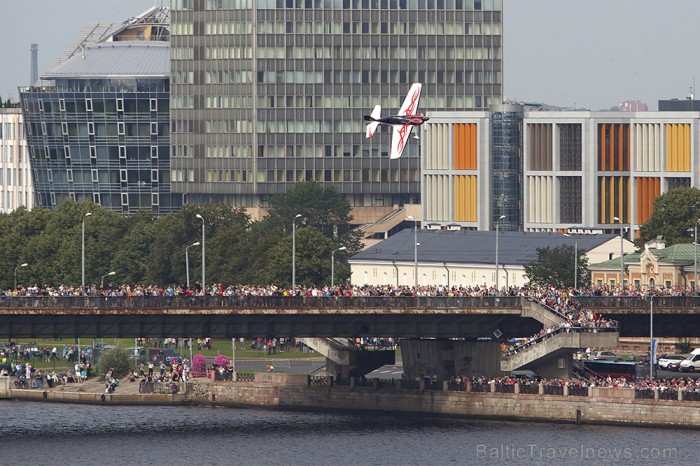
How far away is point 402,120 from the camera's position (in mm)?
172750

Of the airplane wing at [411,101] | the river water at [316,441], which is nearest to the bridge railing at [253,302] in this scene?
the river water at [316,441]

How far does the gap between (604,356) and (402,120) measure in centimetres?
3522

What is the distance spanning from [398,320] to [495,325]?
26.1 ft

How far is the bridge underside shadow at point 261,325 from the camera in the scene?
152 metres

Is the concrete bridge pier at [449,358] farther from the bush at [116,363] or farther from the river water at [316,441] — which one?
the bush at [116,363]

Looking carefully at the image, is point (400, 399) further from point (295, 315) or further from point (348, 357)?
point (295, 315)

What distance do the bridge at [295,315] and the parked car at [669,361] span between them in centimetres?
2361

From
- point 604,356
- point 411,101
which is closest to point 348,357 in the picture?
point 411,101

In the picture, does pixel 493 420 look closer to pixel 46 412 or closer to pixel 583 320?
pixel 583 320

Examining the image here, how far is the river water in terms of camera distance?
5394 inches

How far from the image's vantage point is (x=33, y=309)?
149 m

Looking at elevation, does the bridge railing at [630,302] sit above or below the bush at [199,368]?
above

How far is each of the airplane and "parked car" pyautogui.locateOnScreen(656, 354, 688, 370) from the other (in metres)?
31.6

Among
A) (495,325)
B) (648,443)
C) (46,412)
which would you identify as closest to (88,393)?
(46,412)
